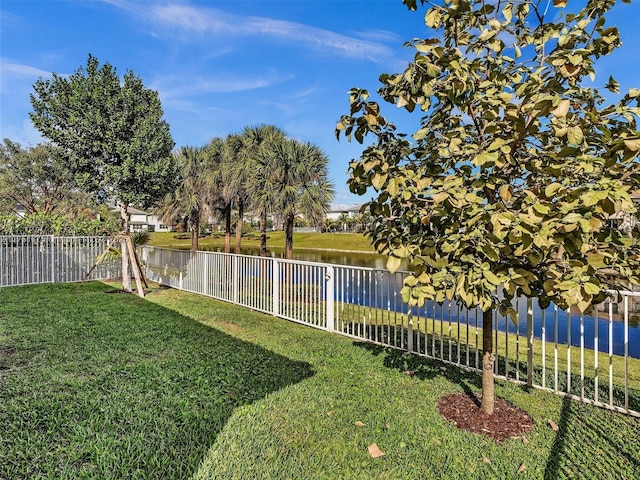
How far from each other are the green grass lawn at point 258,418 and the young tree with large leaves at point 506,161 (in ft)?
2.18

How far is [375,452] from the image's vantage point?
2.35 metres

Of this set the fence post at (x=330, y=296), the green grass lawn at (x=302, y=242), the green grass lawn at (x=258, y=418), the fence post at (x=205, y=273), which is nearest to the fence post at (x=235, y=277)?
the fence post at (x=205, y=273)

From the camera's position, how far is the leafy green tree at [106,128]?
7.98m

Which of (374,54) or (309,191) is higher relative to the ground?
(374,54)

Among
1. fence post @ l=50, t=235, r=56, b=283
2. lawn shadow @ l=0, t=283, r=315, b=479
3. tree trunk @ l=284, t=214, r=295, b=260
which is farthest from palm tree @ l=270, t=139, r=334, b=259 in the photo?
fence post @ l=50, t=235, r=56, b=283

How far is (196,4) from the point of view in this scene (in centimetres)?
794

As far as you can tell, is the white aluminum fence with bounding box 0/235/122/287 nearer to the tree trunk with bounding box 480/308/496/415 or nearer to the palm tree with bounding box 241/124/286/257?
the palm tree with bounding box 241/124/286/257

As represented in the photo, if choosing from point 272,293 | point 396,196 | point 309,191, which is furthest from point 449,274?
point 309,191

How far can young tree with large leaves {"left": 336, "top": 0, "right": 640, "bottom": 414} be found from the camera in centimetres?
192

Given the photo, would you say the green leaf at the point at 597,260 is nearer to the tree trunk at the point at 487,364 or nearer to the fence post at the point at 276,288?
the tree trunk at the point at 487,364

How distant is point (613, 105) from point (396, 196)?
1.34 m

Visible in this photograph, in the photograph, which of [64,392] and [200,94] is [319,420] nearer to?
[64,392]

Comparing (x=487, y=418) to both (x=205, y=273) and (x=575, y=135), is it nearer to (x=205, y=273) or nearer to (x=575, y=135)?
(x=575, y=135)

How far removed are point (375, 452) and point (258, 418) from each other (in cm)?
96
